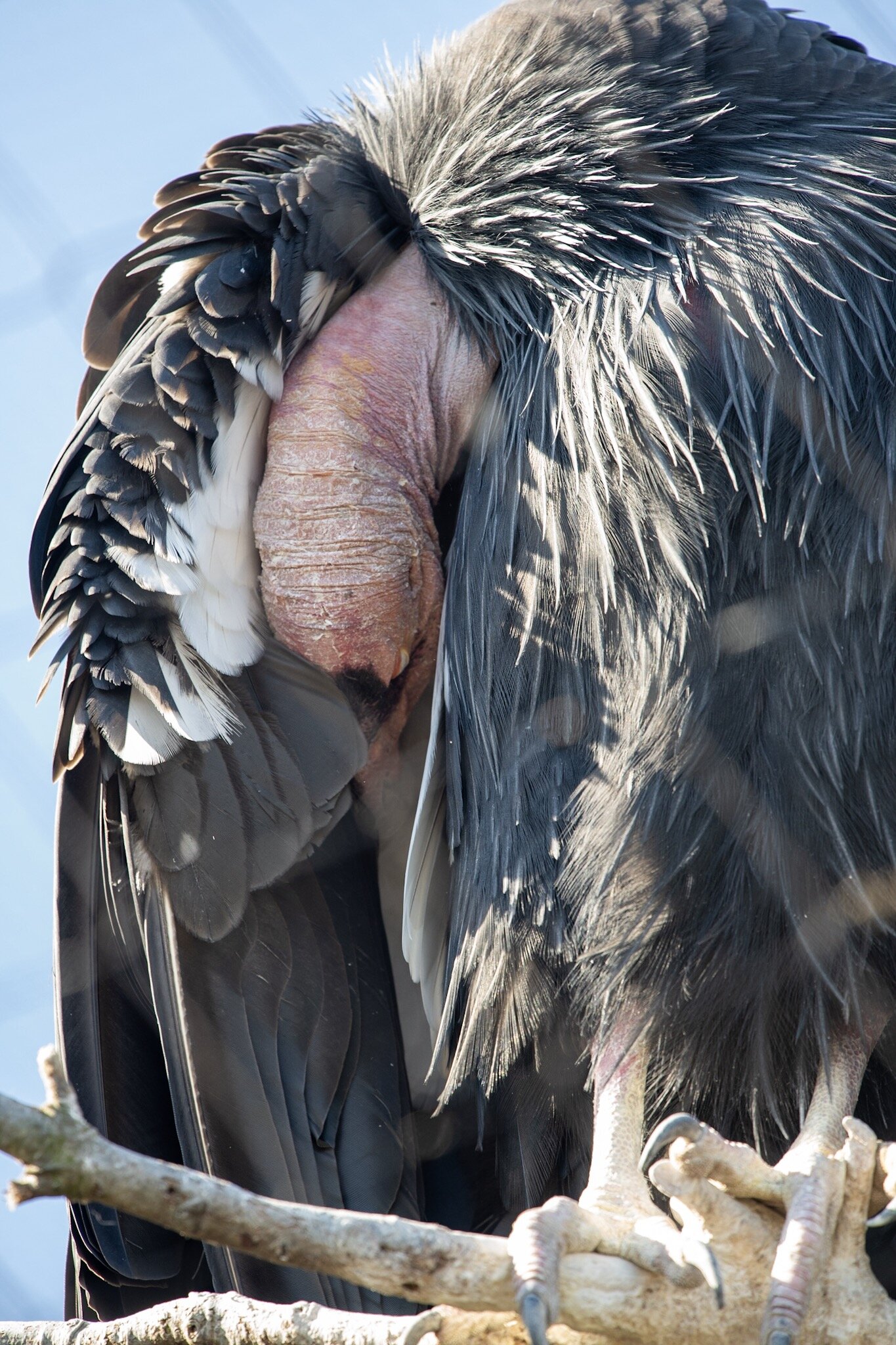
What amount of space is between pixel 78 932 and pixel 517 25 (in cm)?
176

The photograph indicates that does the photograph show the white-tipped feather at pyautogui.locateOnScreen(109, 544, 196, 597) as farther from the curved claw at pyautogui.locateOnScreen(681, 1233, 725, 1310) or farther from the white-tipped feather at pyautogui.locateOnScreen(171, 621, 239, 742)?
the curved claw at pyautogui.locateOnScreen(681, 1233, 725, 1310)

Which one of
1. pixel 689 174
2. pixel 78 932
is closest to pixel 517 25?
pixel 689 174

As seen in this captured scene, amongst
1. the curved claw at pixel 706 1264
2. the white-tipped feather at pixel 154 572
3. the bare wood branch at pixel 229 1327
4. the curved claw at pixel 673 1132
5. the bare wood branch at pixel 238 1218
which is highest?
the white-tipped feather at pixel 154 572

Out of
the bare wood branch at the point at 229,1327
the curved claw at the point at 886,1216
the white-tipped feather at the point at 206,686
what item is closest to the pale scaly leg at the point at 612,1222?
the bare wood branch at the point at 229,1327

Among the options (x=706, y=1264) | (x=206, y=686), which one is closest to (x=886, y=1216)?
(x=706, y=1264)

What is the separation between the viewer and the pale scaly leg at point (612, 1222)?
1598mm

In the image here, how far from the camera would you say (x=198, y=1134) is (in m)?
2.59

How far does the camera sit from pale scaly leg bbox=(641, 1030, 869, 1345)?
67.6 inches

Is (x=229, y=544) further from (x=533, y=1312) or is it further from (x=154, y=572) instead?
(x=533, y=1312)

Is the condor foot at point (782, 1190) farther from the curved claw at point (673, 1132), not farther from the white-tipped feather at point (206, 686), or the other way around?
the white-tipped feather at point (206, 686)

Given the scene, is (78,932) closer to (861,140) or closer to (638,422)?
(638,422)

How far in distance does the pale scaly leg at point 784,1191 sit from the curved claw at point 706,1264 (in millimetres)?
72

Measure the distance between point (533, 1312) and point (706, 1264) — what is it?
215 mm

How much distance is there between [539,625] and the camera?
7.80 ft
